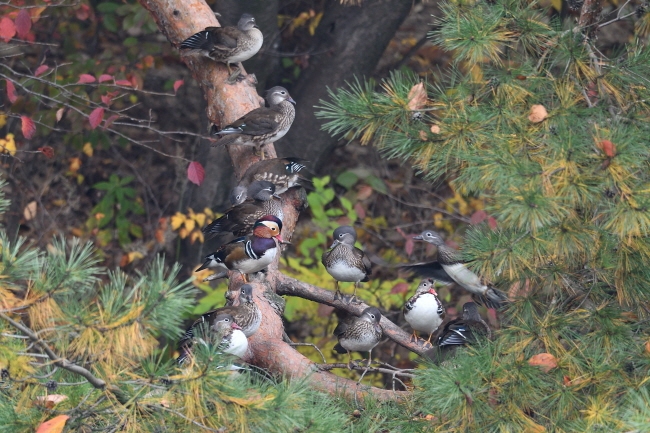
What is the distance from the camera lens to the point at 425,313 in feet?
16.9

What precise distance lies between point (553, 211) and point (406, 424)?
106cm

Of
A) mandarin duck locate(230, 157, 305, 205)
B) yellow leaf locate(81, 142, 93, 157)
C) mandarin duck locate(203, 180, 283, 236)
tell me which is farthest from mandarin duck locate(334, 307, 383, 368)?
yellow leaf locate(81, 142, 93, 157)

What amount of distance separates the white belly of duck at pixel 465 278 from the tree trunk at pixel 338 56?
98.4 inches

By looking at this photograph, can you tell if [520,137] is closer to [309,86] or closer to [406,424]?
[406,424]

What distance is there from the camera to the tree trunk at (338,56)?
7.02m

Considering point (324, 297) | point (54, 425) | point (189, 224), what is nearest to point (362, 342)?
point (324, 297)

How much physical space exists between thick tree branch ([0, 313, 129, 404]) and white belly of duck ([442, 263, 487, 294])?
2.88m

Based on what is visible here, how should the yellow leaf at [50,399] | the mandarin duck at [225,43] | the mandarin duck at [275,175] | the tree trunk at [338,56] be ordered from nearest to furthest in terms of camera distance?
the yellow leaf at [50,399] < the mandarin duck at [275,175] < the mandarin duck at [225,43] < the tree trunk at [338,56]

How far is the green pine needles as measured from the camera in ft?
9.34

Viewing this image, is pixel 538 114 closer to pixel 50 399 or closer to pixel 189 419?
pixel 189 419

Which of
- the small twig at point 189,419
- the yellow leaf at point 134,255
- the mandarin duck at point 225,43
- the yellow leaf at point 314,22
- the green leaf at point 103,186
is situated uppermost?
the small twig at point 189,419

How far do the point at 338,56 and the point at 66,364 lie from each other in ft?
17.8

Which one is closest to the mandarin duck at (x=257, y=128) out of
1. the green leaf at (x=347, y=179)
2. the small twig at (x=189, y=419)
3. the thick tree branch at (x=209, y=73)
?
the thick tree branch at (x=209, y=73)

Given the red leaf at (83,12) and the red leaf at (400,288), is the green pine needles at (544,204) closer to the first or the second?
the red leaf at (400,288)
